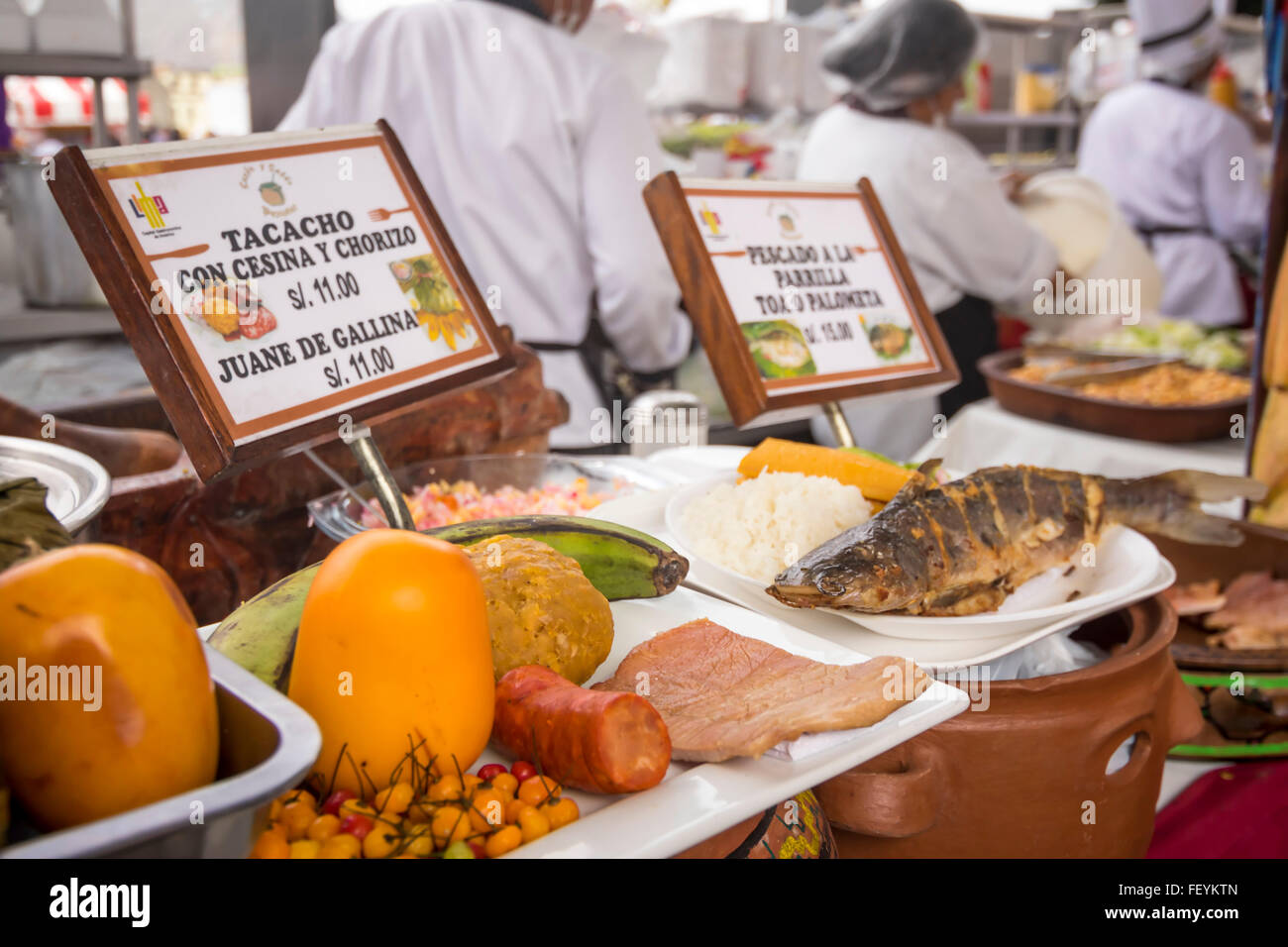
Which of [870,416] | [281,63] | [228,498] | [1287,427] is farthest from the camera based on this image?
[870,416]

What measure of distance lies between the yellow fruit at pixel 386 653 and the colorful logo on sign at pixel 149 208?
0.50m

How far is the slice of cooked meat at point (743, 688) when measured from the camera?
2.59 ft

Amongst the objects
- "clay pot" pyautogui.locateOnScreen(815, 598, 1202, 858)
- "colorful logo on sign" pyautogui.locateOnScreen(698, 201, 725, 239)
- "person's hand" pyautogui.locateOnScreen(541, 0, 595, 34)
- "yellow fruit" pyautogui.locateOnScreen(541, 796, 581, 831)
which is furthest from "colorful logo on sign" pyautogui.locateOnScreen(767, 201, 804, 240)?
"person's hand" pyautogui.locateOnScreen(541, 0, 595, 34)

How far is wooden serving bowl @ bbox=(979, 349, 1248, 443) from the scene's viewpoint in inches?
99.0

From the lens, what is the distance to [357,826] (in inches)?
26.7

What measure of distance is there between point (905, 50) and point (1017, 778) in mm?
3080

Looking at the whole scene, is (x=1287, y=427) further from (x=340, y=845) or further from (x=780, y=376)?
(x=340, y=845)

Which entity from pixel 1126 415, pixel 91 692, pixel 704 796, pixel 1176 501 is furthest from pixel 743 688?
pixel 1126 415

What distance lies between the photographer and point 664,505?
149cm

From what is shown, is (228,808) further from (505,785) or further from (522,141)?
(522,141)

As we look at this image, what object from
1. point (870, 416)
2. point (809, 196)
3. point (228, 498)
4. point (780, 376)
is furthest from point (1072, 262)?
point (228, 498)

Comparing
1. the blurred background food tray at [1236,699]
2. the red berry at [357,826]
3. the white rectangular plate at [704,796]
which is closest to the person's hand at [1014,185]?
the blurred background food tray at [1236,699]

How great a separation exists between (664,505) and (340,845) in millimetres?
886

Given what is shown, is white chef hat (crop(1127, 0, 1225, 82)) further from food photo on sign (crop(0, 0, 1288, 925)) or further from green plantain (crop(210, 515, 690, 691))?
green plantain (crop(210, 515, 690, 691))
